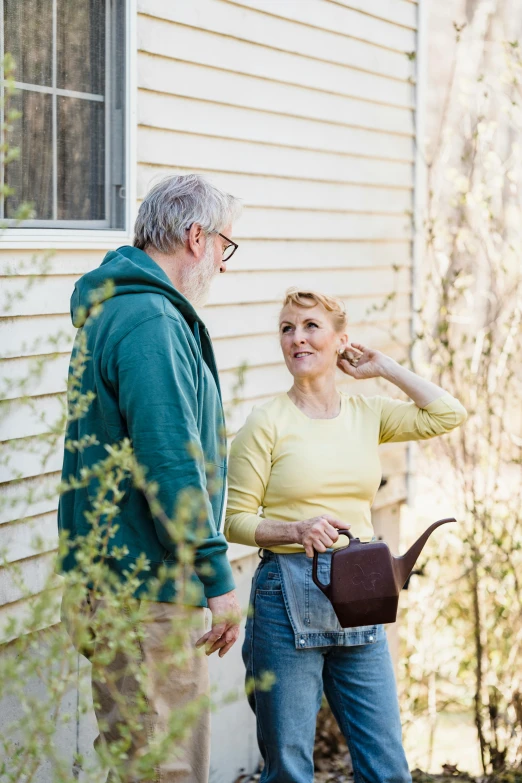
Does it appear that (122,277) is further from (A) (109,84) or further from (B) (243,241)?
(B) (243,241)

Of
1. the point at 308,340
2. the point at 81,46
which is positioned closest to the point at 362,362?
the point at 308,340

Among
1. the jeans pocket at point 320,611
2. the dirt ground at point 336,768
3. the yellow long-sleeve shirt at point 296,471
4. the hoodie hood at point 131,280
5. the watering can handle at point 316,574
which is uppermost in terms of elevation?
the hoodie hood at point 131,280

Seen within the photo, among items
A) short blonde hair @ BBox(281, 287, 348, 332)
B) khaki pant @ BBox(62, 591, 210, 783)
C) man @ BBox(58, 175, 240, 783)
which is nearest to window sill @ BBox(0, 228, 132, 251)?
man @ BBox(58, 175, 240, 783)

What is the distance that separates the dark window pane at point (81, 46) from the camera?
3.47 metres

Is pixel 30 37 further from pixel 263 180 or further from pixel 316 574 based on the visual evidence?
pixel 316 574

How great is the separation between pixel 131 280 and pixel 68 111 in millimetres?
1202

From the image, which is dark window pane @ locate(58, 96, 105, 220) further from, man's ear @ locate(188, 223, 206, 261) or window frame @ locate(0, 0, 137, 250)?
man's ear @ locate(188, 223, 206, 261)

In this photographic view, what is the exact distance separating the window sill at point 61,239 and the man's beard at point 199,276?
665 mm

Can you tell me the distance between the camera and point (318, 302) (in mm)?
3137

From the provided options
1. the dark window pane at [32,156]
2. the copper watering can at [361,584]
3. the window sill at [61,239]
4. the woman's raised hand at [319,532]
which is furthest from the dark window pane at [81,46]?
the copper watering can at [361,584]

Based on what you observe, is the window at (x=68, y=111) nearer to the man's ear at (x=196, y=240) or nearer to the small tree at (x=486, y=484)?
the man's ear at (x=196, y=240)

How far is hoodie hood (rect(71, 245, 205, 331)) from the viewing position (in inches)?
102

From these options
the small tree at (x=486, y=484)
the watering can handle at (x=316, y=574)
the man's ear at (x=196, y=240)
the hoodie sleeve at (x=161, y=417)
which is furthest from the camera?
the small tree at (x=486, y=484)

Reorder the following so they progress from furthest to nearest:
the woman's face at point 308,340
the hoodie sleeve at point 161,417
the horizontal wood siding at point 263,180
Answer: the horizontal wood siding at point 263,180
the woman's face at point 308,340
the hoodie sleeve at point 161,417
